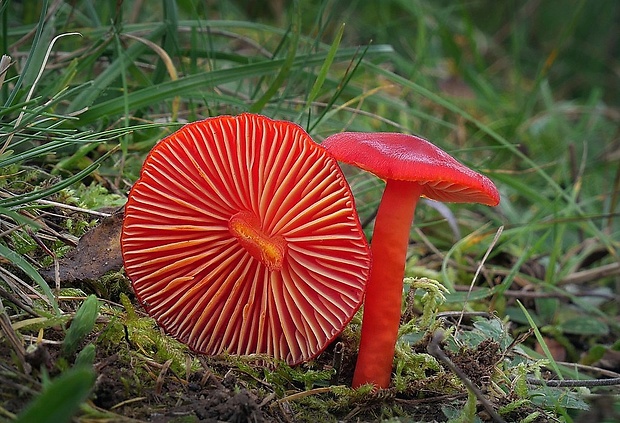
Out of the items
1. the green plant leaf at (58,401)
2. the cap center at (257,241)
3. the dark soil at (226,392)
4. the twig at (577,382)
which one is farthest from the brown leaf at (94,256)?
the twig at (577,382)

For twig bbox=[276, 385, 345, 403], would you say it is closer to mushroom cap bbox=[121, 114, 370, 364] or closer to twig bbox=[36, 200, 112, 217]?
mushroom cap bbox=[121, 114, 370, 364]

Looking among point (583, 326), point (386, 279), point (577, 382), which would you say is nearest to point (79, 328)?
point (386, 279)

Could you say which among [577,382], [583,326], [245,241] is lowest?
[583,326]

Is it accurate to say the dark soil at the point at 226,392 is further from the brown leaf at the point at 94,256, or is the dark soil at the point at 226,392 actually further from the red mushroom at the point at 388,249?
the brown leaf at the point at 94,256

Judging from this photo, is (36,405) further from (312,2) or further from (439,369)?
(312,2)

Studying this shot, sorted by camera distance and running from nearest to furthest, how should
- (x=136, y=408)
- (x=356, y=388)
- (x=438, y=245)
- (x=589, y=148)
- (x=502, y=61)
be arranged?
(x=136, y=408)
(x=356, y=388)
(x=438, y=245)
(x=589, y=148)
(x=502, y=61)

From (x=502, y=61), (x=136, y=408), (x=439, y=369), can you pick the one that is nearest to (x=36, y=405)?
(x=136, y=408)

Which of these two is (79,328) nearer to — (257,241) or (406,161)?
(257,241)
